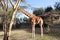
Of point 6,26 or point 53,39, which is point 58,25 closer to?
point 53,39

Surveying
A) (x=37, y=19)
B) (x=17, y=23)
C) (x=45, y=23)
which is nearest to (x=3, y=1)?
(x=37, y=19)

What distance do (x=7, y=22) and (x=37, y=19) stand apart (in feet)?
14.2

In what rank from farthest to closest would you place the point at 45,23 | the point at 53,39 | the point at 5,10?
the point at 45,23, the point at 53,39, the point at 5,10

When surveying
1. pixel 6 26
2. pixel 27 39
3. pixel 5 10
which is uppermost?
pixel 5 10

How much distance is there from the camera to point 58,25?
1738 cm

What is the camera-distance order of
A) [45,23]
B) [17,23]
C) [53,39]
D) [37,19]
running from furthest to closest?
[17,23] → [45,23] → [37,19] → [53,39]

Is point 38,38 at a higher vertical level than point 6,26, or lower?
lower

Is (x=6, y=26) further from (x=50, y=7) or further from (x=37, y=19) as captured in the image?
(x=50, y=7)

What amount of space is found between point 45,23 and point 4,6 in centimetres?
832

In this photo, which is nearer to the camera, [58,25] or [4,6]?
[4,6]

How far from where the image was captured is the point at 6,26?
923cm

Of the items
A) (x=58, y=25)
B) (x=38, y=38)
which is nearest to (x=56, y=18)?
(x=58, y=25)

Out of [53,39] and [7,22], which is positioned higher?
[7,22]

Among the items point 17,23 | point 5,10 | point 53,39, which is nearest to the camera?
point 5,10
